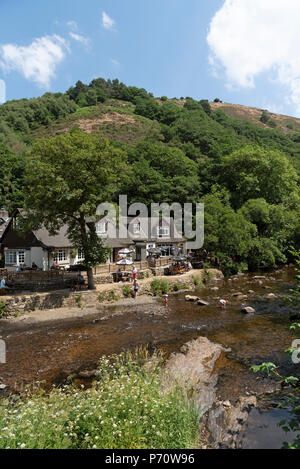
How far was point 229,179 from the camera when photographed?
61.7m

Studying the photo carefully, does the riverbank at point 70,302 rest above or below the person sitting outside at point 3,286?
below

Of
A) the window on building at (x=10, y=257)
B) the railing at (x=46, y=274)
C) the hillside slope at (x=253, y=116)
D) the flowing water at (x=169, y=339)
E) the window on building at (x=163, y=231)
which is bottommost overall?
the flowing water at (x=169, y=339)

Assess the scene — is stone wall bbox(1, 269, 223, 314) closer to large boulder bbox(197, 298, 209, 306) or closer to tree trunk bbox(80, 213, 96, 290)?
tree trunk bbox(80, 213, 96, 290)

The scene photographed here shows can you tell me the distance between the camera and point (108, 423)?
23.6ft

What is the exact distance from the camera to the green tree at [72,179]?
24.2 meters

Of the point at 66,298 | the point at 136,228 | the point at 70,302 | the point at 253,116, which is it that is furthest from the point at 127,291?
the point at 253,116

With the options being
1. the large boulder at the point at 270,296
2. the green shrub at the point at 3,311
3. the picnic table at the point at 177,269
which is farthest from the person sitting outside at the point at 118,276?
the large boulder at the point at 270,296

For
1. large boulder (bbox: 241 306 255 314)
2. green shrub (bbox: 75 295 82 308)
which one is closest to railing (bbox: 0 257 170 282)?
green shrub (bbox: 75 295 82 308)

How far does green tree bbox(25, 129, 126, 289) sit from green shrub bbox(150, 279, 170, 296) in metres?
7.09

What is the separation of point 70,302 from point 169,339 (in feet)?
36.4

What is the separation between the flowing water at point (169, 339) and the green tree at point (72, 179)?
6.92m

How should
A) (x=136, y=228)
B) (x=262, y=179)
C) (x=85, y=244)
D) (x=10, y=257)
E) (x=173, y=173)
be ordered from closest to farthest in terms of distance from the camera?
(x=85, y=244), (x=10, y=257), (x=136, y=228), (x=262, y=179), (x=173, y=173)

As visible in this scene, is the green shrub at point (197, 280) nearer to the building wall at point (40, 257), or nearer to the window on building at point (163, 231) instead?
the window on building at point (163, 231)

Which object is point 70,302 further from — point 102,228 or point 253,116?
point 253,116
